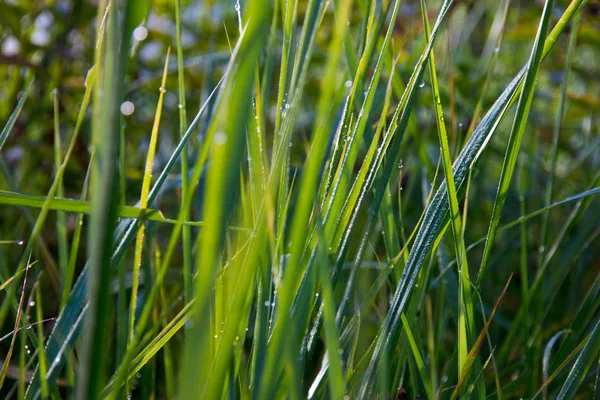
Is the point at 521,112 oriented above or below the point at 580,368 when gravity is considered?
above

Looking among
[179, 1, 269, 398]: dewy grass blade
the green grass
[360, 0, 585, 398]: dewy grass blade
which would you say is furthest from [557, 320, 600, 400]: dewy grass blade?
[179, 1, 269, 398]: dewy grass blade

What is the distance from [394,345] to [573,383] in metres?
0.11

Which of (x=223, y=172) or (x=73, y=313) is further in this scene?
(x=73, y=313)

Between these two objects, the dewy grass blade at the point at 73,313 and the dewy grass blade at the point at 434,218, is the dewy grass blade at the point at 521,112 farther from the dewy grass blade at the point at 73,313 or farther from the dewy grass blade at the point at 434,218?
the dewy grass blade at the point at 73,313

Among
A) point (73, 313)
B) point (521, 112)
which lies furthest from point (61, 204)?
point (521, 112)

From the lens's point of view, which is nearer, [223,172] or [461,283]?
[223,172]

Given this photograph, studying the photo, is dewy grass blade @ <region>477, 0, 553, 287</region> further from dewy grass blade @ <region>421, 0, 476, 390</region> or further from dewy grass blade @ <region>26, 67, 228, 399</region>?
dewy grass blade @ <region>26, 67, 228, 399</region>

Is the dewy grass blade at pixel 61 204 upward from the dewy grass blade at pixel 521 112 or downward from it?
downward

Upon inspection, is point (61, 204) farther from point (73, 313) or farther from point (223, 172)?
point (223, 172)

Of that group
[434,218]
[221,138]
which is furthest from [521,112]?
[221,138]

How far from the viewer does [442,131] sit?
40cm

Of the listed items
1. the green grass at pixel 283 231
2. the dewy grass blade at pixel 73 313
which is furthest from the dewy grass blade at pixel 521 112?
the dewy grass blade at pixel 73 313

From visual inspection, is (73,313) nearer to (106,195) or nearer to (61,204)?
(61,204)

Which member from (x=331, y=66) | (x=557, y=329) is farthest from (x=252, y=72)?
(x=557, y=329)
